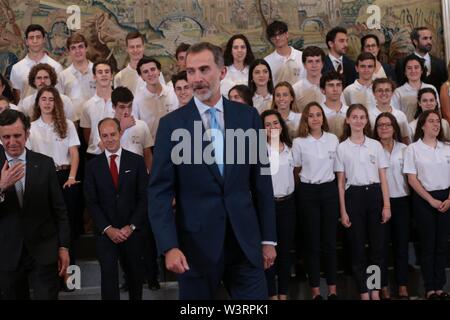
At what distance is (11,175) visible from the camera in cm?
563

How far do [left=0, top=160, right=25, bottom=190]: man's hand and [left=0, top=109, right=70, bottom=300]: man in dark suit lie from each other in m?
0.16

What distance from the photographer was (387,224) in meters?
7.58

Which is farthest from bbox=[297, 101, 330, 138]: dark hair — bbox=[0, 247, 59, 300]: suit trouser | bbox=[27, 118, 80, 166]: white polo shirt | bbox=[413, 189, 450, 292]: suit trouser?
bbox=[0, 247, 59, 300]: suit trouser

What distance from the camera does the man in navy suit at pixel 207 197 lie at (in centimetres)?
457

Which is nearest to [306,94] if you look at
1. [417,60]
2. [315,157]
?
[315,157]

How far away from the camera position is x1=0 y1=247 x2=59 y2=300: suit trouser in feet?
19.3

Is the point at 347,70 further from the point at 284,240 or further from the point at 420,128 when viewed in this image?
the point at 284,240

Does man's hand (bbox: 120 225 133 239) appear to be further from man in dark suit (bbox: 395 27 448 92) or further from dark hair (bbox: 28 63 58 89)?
man in dark suit (bbox: 395 27 448 92)

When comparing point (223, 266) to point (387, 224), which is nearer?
point (223, 266)

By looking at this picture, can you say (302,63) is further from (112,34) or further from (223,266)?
(223,266)

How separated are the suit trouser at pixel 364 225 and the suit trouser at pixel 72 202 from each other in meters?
2.45

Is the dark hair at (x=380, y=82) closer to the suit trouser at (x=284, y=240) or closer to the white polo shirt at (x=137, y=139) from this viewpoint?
the suit trouser at (x=284, y=240)

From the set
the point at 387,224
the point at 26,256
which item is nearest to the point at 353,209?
the point at 387,224
